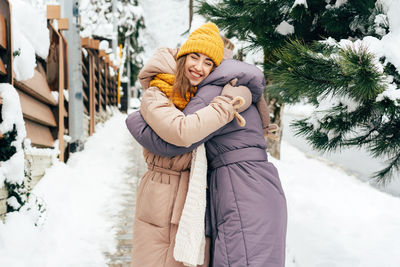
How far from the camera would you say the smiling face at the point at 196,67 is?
202cm

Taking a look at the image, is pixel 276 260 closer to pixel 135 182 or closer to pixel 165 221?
pixel 165 221

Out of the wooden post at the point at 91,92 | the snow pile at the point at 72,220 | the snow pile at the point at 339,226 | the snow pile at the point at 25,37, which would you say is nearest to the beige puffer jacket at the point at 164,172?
the snow pile at the point at 72,220

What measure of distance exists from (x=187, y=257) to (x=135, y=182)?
15.1ft

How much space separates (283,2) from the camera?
9.28 ft

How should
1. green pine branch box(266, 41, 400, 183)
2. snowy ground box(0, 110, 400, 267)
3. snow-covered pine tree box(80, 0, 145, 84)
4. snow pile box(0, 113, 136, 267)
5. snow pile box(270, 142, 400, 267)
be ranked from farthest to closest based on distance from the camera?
snow-covered pine tree box(80, 0, 145, 84), snow pile box(270, 142, 400, 267), snowy ground box(0, 110, 400, 267), snow pile box(0, 113, 136, 267), green pine branch box(266, 41, 400, 183)

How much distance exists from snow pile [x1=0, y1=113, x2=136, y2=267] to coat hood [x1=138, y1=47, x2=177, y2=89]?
182cm

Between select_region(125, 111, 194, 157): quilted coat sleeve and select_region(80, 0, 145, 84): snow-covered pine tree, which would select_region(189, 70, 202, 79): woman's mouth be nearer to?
select_region(125, 111, 194, 157): quilted coat sleeve

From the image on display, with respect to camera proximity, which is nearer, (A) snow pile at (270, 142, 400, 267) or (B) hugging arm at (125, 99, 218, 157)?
(B) hugging arm at (125, 99, 218, 157)

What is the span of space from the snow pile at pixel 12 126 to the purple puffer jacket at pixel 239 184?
1692 millimetres

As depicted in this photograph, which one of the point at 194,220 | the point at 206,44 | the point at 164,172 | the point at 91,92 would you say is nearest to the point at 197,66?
the point at 206,44

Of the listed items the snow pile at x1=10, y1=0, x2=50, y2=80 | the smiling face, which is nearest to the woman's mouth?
the smiling face

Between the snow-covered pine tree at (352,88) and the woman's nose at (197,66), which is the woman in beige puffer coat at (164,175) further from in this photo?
the snow-covered pine tree at (352,88)

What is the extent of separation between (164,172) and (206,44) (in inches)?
28.8

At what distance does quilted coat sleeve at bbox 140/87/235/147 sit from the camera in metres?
1.81
